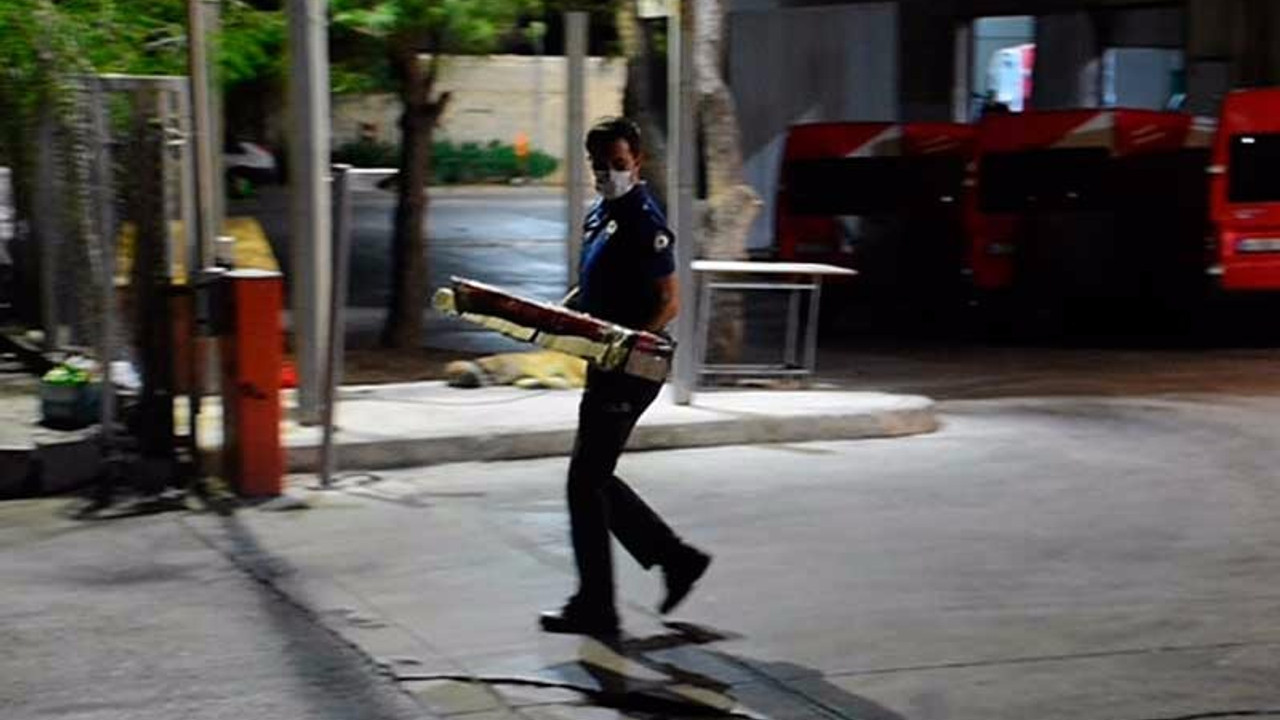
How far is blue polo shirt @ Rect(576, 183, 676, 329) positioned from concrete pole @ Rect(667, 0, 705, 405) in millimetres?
5084

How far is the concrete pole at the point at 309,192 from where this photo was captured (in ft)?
38.9

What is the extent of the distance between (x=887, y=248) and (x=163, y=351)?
12.2 m

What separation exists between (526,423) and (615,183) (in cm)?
469

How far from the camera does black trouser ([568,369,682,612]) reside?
24.0ft

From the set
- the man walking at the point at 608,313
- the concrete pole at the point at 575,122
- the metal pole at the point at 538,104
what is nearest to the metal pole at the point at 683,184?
the concrete pole at the point at 575,122

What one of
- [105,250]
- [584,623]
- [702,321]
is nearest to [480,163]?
[702,321]

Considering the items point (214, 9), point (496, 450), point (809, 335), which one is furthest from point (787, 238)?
point (496, 450)

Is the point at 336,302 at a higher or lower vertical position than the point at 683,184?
lower

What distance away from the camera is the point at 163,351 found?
10.7 m

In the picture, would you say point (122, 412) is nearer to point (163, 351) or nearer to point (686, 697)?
point (163, 351)

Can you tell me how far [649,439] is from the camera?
39.1 ft

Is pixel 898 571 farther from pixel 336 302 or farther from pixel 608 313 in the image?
pixel 336 302

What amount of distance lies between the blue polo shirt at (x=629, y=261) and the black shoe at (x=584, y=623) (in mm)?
1071

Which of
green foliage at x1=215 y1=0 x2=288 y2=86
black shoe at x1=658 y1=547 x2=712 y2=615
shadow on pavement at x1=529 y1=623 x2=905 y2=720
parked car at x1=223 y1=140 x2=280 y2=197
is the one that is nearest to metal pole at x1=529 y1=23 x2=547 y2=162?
parked car at x1=223 y1=140 x2=280 y2=197
